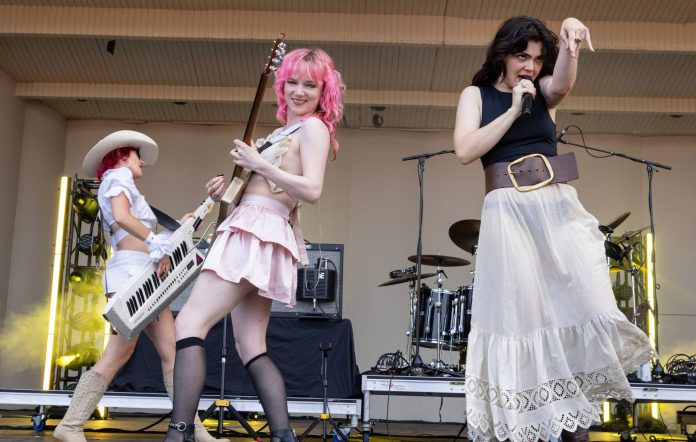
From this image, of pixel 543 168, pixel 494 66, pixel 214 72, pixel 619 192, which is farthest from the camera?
pixel 619 192

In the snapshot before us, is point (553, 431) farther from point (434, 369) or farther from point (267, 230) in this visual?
point (434, 369)

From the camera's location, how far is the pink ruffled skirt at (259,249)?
2.55 meters

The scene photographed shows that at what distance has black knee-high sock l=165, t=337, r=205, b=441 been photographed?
94.3 inches

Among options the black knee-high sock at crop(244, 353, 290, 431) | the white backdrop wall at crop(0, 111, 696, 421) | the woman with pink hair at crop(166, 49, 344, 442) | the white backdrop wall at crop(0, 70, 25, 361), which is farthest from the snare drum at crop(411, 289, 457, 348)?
the white backdrop wall at crop(0, 70, 25, 361)

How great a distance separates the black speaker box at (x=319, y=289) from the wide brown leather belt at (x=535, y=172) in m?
3.71

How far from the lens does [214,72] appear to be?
9.43m

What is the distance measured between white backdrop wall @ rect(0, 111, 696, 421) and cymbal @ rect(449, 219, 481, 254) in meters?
3.46

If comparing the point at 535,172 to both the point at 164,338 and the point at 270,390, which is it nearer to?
the point at 270,390

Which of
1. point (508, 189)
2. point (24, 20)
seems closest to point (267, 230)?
point (508, 189)

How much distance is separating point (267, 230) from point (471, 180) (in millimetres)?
8536

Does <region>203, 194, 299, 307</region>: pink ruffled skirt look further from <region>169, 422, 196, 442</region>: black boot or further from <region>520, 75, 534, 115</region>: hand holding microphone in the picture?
<region>520, 75, 534, 115</region>: hand holding microphone

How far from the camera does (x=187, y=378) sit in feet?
7.97

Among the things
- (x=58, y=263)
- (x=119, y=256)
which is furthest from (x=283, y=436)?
(x=58, y=263)

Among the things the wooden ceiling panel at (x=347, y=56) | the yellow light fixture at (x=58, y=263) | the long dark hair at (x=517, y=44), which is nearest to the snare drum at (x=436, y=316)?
the wooden ceiling panel at (x=347, y=56)
